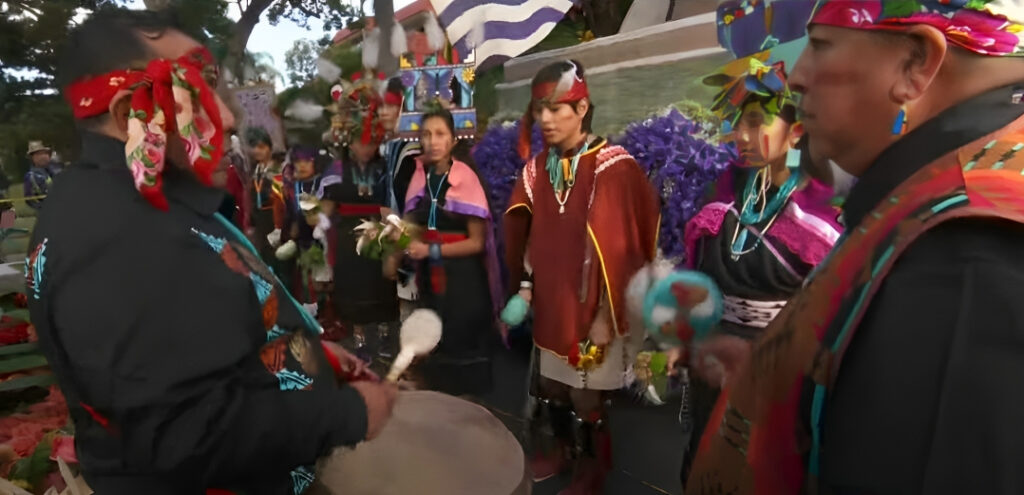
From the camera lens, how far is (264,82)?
123cm

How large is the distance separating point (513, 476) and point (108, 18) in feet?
3.34

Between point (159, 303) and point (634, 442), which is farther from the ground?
point (159, 303)

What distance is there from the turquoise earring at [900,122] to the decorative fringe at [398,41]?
1.19 metres

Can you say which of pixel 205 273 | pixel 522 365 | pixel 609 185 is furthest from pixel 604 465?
pixel 205 273

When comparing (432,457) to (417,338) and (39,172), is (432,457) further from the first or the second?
(39,172)

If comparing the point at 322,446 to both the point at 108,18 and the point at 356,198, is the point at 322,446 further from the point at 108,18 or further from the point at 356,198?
the point at 356,198

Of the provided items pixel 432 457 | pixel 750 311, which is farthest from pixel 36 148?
pixel 750 311

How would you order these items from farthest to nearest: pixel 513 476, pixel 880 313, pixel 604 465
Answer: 1. pixel 604 465
2. pixel 513 476
3. pixel 880 313

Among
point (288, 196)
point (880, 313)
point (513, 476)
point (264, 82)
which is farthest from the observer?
point (288, 196)

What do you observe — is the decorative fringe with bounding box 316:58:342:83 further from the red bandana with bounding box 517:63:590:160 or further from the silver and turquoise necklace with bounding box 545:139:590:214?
the silver and turquoise necklace with bounding box 545:139:590:214

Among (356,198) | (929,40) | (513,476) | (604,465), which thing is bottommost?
(604,465)

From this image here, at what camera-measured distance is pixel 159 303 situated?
0.82 metres

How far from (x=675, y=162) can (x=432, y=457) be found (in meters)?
1.09

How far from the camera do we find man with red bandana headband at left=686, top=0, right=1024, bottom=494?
481mm
